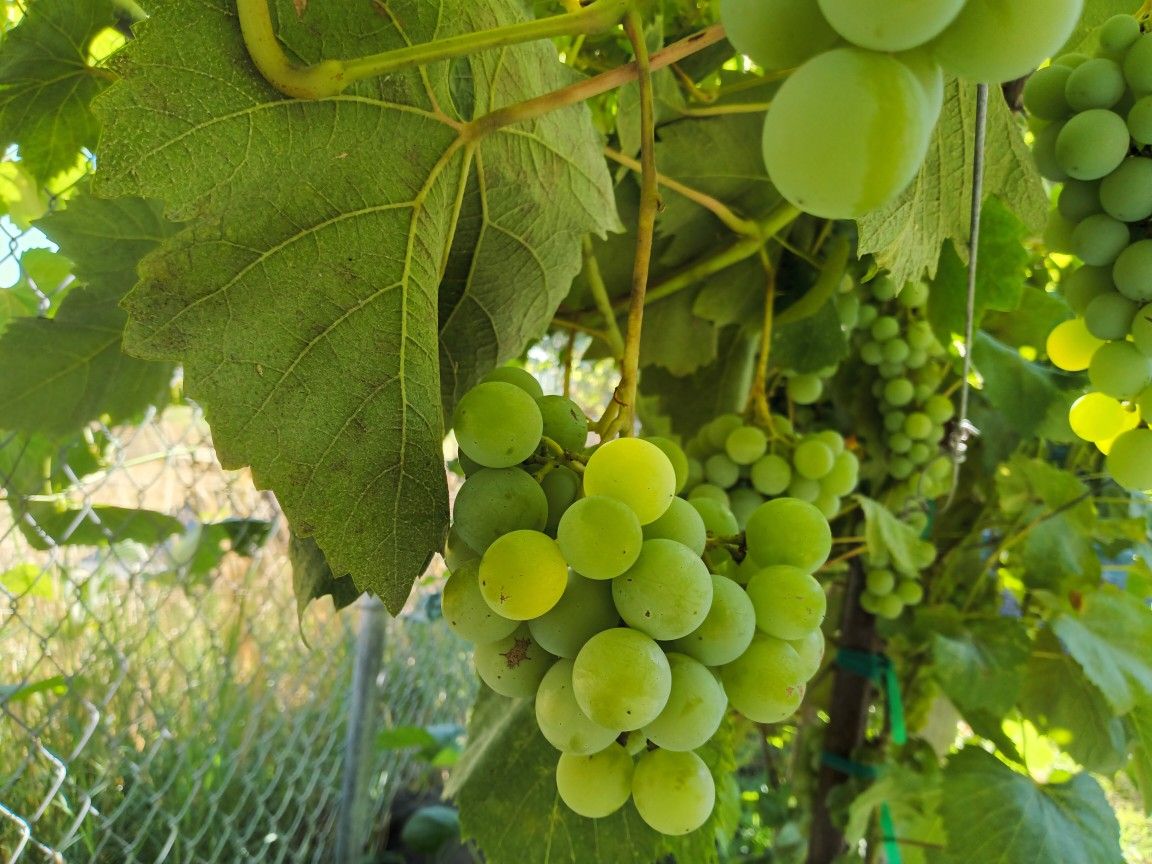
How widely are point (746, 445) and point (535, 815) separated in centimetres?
39

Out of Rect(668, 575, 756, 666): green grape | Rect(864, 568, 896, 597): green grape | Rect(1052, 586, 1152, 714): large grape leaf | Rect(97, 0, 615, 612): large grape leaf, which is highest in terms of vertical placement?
Rect(97, 0, 615, 612): large grape leaf

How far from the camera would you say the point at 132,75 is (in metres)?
0.35

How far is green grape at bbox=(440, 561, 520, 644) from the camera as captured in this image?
404 millimetres

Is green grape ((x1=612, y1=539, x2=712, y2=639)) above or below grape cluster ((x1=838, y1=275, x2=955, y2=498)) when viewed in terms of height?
above

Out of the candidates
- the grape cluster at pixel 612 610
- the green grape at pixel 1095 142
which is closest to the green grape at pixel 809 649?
the grape cluster at pixel 612 610

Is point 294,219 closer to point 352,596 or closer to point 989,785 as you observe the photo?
point 352,596

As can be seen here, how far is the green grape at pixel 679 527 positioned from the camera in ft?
1.36

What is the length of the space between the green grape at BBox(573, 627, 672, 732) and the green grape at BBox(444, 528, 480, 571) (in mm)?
89

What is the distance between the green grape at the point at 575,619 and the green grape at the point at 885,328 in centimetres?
69

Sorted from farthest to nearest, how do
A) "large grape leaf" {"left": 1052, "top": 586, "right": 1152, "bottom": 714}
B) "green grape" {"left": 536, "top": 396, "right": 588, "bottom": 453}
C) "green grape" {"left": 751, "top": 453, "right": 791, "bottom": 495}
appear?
"large grape leaf" {"left": 1052, "top": 586, "right": 1152, "bottom": 714} → "green grape" {"left": 751, "top": 453, "right": 791, "bottom": 495} → "green grape" {"left": 536, "top": 396, "right": 588, "bottom": 453}

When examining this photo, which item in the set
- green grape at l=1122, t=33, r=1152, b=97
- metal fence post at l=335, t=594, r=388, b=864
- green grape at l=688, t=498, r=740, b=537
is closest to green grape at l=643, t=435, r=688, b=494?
green grape at l=688, t=498, r=740, b=537

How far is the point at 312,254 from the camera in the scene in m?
0.41

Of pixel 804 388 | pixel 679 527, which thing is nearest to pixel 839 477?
pixel 804 388

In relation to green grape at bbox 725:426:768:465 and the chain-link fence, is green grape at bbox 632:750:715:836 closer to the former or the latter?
green grape at bbox 725:426:768:465
